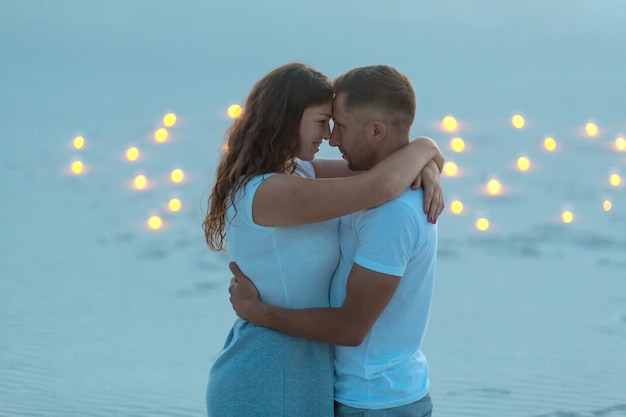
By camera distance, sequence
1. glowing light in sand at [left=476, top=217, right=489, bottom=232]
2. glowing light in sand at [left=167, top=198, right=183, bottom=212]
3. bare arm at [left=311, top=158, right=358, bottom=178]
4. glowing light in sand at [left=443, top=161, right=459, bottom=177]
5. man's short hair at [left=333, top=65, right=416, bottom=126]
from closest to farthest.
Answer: man's short hair at [left=333, top=65, right=416, bottom=126], bare arm at [left=311, top=158, right=358, bottom=178], glowing light in sand at [left=476, top=217, right=489, bottom=232], glowing light in sand at [left=443, top=161, right=459, bottom=177], glowing light in sand at [left=167, top=198, right=183, bottom=212]

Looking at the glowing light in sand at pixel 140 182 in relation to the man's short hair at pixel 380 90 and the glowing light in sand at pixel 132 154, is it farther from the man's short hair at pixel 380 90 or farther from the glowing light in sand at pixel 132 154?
the man's short hair at pixel 380 90

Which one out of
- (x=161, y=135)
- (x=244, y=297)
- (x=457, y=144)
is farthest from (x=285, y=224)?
(x=457, y=144)

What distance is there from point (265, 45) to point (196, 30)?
3.33ft

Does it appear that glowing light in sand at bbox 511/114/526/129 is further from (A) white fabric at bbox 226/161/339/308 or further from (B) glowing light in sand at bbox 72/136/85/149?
(A) white fabric at bbox 226/161/339/308

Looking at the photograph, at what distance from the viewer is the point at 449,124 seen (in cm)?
928

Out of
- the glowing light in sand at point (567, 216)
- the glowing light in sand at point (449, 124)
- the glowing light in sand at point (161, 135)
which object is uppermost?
the glowing light in sand at point (449, 124)

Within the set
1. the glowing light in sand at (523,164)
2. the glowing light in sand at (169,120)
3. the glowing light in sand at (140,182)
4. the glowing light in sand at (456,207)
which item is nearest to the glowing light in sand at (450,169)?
the glowing light in sand at (456,207)

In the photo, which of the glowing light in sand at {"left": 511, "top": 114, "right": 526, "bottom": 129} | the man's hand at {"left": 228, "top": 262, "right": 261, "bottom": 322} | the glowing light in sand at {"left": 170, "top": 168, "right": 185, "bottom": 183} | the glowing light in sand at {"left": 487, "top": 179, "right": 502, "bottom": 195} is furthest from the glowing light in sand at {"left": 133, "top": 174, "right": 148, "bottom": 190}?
the man's hand at {"left": 228, "top": 262, "right": 261, "bottom": 322}

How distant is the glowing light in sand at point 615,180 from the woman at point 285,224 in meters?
6.60

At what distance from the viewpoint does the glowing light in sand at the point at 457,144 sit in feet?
30.4

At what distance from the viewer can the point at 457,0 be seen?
12852 millimetres

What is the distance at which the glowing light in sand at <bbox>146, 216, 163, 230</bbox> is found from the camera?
7.50 m

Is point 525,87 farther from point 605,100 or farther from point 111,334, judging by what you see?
point 111,334

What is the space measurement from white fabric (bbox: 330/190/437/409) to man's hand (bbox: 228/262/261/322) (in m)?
0.19
